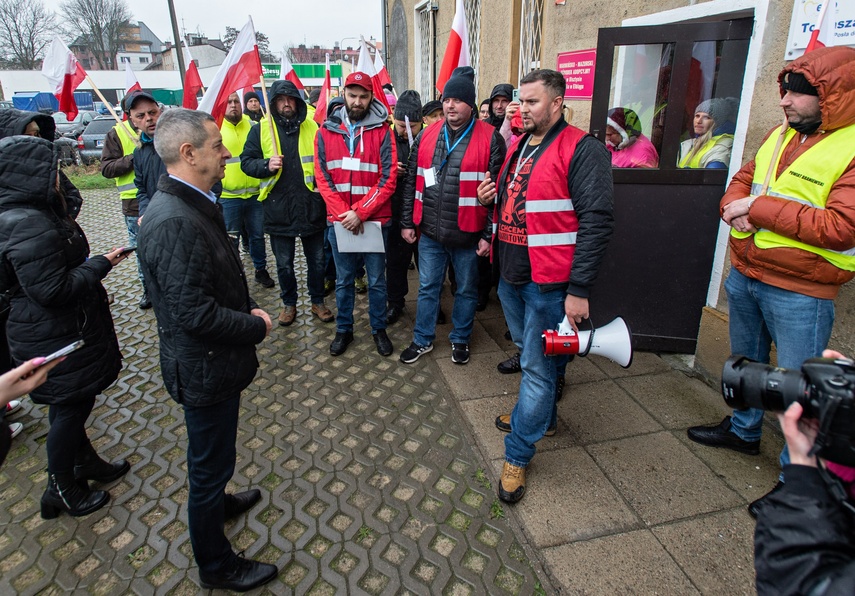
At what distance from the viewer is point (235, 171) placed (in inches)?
209

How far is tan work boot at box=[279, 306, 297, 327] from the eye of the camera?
4.88 metres

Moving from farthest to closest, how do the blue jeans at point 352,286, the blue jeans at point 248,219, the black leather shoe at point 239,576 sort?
the blue jeans at point 248,219 → the blue jeans at point 352,286 → the black leather shoe at point 239,576

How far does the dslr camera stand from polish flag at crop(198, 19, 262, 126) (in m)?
3.61

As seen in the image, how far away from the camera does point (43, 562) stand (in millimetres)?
2416

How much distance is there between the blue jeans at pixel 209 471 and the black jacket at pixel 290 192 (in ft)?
9.07

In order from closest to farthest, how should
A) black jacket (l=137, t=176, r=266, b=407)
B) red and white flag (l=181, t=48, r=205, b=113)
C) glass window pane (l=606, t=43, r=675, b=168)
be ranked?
black jacket (l=137, t=176, r=266, b=407)
glass window pane (l=606, t=43, r=675, b=168)
red and white flag (l=181, t=48, r=205, b=113)

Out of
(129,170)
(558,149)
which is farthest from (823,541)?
(129,170)

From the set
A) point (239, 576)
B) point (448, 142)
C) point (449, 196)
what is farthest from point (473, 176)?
point (239, 576)

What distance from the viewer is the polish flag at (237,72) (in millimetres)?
3711

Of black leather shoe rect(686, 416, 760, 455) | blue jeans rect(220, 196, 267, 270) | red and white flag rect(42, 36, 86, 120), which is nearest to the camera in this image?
black leather shoe rect(686, 416, 760, 455)

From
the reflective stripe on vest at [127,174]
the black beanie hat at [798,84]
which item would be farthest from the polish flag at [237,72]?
the black beanie hat at [798,84]

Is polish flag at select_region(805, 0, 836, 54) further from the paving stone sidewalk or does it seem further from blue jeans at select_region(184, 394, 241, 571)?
blue jeans at select_region(184, 394, 241, 571)

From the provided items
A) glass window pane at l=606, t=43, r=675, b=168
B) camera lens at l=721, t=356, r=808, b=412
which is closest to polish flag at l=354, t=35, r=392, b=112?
glass window pane at l=606, t=43, r=675, b=168

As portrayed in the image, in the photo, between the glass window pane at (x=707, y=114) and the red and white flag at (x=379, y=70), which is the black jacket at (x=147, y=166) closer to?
the red and white flag at (x=379, y=70)
